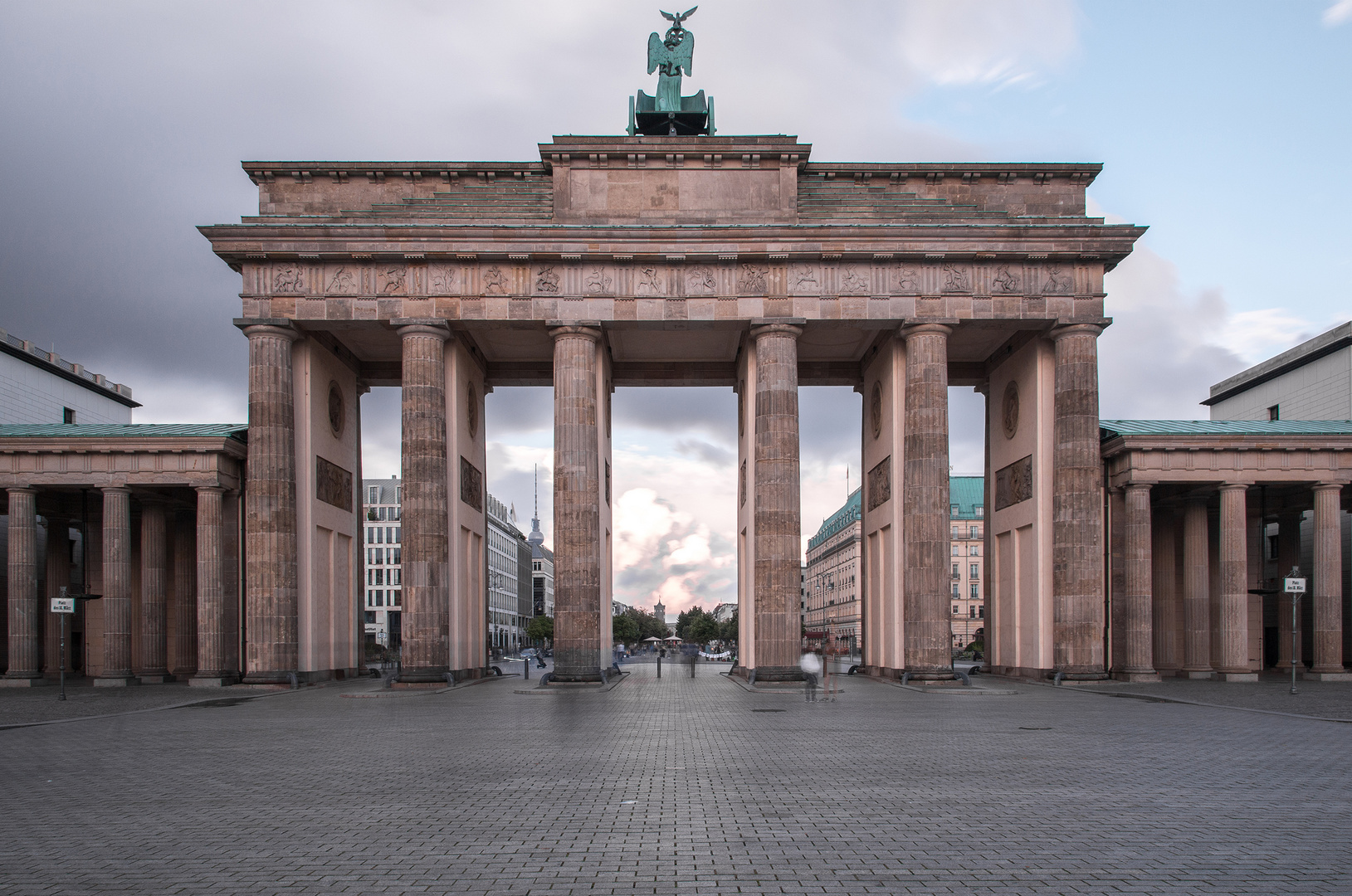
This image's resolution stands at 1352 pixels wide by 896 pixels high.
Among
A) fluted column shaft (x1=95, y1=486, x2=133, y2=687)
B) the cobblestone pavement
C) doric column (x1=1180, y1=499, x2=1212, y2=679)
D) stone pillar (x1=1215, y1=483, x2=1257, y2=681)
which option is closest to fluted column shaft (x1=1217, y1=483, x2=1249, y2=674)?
stone pillar (x1=1215, y1=483, x2=1257, y2=681)

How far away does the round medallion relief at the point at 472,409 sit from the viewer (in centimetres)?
4015

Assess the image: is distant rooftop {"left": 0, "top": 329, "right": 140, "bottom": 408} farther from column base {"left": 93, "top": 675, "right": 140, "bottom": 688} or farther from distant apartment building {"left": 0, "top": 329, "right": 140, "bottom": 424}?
column base {"left": 93, "top": 675, "right": 140, "bottom": 688}

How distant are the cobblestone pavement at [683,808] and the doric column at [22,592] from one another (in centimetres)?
1838

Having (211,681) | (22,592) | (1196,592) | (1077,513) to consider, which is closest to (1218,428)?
(1196,592)

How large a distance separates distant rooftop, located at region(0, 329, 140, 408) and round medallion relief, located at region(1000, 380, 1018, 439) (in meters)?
46.6

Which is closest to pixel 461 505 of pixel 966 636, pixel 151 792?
pixel 151 792

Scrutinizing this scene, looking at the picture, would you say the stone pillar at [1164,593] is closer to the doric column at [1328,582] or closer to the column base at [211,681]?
the doric column at [1328,582]

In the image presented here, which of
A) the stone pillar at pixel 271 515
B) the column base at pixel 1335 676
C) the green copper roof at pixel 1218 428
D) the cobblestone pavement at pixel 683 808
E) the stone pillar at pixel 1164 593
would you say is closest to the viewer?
the cobblestone pavement at pixel 683 808

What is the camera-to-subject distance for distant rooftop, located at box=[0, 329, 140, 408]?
5041 cm

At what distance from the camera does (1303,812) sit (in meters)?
10.7

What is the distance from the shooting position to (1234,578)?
35.9 m

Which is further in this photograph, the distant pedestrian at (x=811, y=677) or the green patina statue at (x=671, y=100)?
the green patina statue at (x=671, y=100)

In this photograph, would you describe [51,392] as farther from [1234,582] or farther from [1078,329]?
[1234,582]

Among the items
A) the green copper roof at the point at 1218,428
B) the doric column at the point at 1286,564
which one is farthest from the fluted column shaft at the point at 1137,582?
the doric column at the point at 1286,564
